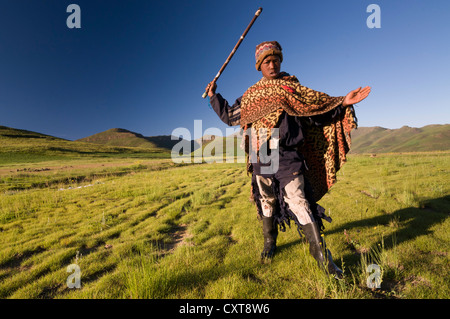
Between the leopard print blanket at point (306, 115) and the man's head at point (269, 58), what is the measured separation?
0.14 m

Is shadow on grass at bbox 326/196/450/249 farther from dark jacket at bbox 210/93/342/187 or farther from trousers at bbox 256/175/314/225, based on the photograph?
dark jacket at bbox 210/93/342/187

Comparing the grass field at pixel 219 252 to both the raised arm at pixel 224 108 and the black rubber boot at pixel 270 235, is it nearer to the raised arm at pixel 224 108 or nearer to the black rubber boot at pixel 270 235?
the black rubber boot at pixel 270 235

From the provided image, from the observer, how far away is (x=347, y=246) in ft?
9.67

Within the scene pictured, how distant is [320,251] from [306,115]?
5.96 ft

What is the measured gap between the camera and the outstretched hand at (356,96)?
238 centimetres

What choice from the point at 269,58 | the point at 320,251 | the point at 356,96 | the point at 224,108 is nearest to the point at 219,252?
the point at 320,251

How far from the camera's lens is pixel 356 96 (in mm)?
2451

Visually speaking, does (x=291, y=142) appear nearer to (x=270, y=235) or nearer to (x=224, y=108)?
(x=224, y=108)

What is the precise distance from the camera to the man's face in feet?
9.51

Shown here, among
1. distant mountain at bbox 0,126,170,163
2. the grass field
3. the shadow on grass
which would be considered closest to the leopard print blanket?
the grass field

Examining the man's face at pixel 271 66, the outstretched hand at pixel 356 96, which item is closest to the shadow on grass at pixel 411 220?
the outstretched hand at pixel 356 96

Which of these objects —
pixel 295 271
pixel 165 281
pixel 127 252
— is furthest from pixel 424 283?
pixel 127 252

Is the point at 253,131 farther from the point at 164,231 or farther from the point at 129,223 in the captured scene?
the point at 129,223

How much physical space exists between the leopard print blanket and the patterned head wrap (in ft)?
1.14
